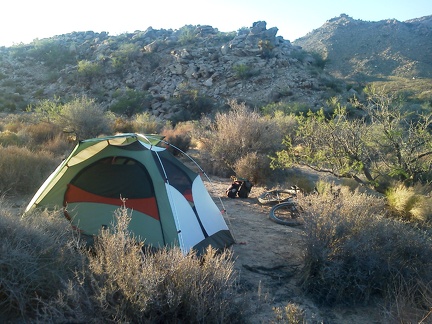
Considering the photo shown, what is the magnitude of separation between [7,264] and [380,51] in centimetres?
5882

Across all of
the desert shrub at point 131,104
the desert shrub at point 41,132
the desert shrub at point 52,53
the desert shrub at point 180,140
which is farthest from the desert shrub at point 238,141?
the desert shrub at point 52,53

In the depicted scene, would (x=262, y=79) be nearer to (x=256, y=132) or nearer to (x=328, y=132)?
(x=256, y=132)

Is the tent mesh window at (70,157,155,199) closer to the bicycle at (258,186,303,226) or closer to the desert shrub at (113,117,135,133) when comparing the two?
the bicycle at (258,186,303,226)

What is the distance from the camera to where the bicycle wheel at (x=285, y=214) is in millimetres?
7762

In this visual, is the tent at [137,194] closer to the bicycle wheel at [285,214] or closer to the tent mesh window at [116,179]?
the tent mesh window at [116,179]

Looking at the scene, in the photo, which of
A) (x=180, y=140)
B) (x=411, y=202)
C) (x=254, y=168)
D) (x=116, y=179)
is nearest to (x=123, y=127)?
(x=180, y=140)

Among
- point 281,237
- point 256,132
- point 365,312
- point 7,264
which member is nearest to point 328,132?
point 281,237

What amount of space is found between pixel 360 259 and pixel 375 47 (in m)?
57.9

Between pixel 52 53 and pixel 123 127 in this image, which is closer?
pixel 123 127

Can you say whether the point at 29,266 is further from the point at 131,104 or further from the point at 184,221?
the point at 131,104

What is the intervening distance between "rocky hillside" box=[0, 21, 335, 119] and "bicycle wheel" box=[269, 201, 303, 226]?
17.5m

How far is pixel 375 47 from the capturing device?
56.1 m

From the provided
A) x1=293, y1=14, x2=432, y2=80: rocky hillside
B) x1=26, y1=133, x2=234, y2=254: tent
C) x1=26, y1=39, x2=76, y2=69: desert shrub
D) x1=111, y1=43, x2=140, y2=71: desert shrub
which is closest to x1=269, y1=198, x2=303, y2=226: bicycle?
x1=26, y1=133, x2=234, y2=254: tent

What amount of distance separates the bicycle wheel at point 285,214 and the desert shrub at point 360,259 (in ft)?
7.75
